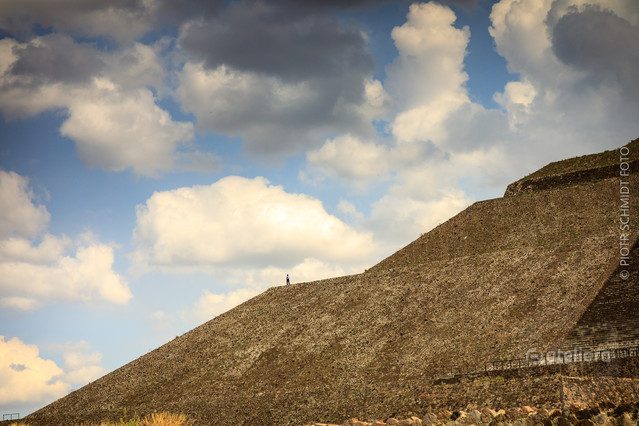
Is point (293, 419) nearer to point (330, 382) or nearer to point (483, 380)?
point (330, 382)

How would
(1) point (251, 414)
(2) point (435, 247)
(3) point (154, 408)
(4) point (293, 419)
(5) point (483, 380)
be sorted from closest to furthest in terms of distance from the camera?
(5) point (483, 380) < (4) point (293, 419) < (1) point (251, 414) < (3) point (154, 408) < (2) point (435, 247)

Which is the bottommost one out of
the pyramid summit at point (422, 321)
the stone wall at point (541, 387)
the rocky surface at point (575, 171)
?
Result: the stone wall at point (541, 387)

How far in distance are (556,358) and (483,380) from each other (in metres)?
3.26

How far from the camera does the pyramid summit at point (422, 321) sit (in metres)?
31.9

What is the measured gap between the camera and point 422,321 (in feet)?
126

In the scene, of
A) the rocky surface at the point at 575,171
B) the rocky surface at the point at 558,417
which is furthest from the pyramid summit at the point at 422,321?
the rocky surface at the point at 558,417

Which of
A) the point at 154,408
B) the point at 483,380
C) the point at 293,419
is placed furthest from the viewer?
the point at 154,408

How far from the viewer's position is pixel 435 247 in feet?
161

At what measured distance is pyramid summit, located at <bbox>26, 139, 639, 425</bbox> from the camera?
1257 inches

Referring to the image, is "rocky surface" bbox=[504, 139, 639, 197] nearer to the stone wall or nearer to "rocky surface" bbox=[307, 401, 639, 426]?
the stone wall

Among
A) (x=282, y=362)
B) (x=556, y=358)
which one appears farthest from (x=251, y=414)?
(x=556, y=358)

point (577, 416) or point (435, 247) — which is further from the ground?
point (435, 247)

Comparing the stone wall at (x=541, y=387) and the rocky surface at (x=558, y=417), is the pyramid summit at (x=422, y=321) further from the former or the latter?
the rocky surface at (x=558, y=417)

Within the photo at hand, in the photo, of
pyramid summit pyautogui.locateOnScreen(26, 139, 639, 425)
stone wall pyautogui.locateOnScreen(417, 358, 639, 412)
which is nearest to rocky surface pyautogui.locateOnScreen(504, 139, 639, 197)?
pyramid summit pyautogui.locateOnScreen(26, 139, 639, 425)
